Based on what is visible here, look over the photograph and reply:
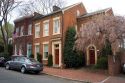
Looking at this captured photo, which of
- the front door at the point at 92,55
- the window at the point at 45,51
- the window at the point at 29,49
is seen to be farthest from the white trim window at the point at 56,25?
the window at the point at 29,49

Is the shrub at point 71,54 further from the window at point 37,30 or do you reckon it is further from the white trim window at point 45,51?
the window at point 37,30

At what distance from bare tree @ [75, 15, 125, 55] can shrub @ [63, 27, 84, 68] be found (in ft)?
14.0

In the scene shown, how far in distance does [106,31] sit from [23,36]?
55.3 ft

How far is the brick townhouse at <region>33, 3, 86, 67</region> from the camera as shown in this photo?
29828 mm

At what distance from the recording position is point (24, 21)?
3719 centimetres

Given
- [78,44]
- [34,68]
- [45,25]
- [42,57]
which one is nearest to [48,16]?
[45,25]

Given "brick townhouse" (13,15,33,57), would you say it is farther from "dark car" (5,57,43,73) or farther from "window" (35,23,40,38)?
"dark car" (5,57,43,73)

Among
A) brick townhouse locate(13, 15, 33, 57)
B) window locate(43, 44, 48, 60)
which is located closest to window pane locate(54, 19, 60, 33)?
window locate(43, 44, 48, 60)

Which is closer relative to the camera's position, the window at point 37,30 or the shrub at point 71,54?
the shrub at point 71,54

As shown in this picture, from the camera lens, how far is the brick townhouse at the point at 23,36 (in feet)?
117

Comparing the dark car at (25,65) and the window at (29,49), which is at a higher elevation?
the window at (29,49)

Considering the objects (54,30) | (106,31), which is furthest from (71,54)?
(106,31)

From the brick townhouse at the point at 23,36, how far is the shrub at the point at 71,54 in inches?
306

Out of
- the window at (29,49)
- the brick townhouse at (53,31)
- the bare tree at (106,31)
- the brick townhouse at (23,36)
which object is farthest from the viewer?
the brick townhouse at (23,36)
